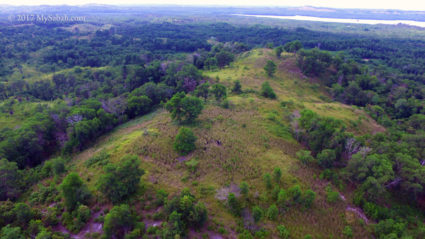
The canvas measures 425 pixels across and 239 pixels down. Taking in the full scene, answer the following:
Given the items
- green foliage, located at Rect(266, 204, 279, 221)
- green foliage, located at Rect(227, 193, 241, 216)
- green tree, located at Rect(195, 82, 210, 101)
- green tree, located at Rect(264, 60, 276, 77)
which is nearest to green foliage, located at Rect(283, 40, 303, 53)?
green tree, located at Rect(264, 60, 276, 77)

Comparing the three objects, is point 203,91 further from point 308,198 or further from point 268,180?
point 308,198

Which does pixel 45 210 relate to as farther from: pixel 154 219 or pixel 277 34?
pixel 277 34

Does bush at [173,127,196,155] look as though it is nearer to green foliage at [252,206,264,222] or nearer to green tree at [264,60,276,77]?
green foliage at [252,206,264,222]

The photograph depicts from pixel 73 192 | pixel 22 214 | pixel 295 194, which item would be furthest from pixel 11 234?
pixel 295 194

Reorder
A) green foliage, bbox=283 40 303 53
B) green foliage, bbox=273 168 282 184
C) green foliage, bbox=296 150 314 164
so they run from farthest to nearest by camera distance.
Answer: green foliage, bbox=283 40 303 53 < green foliage, bbox=296 150 314 164 < green foliage, bbox=273 168 282 184

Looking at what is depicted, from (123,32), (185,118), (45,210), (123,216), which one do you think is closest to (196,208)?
(123,216)

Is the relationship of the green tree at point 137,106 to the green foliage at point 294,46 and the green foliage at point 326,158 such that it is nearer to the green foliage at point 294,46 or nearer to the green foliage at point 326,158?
the green foliage at point 326,158

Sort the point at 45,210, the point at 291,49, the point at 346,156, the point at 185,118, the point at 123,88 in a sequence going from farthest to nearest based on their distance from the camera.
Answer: the point at 291,49 → the point at 123,88 → the point at 185,118 → the point at 346,156 → the point at 45,210
